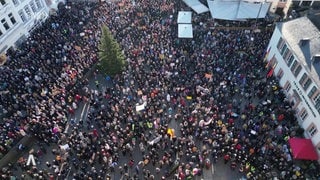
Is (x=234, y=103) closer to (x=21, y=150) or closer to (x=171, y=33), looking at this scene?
(x=171, y=33)

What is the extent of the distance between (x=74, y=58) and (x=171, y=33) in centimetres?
1233

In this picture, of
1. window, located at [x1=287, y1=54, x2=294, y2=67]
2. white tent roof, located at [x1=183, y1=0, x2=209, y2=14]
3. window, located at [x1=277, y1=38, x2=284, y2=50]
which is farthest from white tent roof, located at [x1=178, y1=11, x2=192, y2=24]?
window, located at [x1=287, y1=54, x2=294, y2=67]

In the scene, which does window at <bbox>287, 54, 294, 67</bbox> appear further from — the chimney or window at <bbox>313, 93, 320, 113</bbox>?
window at <bbox>313, 93, 320, 113</bbox>

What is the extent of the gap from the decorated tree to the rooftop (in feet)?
55.3

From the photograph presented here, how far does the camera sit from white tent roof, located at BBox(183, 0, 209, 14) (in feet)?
127

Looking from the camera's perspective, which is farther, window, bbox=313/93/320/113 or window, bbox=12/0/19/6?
window, bbox=12/0/19/6

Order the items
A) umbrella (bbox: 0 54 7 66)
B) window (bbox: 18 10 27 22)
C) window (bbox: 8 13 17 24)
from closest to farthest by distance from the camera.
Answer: umbrella (bbox: 0 54 7 66)
window (bbox: 8 13 17 24)
window (bbox: 18 10 27 22)

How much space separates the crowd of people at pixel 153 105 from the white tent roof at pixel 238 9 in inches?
65.4

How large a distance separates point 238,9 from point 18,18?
2747cm

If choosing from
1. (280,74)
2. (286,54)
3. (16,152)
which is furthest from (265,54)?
(16,152)

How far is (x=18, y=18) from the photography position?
35.2m

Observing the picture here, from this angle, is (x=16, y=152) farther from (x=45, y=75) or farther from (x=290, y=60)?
(x=290, y=60)

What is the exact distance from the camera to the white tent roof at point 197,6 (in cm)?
3859

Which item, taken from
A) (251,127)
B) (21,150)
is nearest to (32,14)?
(21,150)
